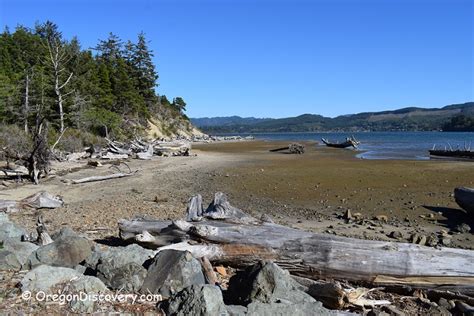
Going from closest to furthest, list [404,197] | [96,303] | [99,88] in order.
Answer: [96,303] → [404,197] → [99,88]

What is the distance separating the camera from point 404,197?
13.6m

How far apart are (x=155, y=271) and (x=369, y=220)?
277 inches

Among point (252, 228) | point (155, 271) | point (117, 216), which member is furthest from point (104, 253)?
point (117, 216)

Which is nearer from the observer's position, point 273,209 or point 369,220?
point 369,220

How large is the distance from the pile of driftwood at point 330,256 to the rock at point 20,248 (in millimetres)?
1615

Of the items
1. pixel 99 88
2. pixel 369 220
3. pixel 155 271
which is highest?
pixel 99 88

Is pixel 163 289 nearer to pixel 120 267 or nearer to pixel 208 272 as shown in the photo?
pixel 120 267

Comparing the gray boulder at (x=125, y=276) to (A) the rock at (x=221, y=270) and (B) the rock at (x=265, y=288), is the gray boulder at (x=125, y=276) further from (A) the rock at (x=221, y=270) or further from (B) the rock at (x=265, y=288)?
(A) the rock at (x=221, y=270)

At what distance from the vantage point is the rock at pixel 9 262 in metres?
5.21

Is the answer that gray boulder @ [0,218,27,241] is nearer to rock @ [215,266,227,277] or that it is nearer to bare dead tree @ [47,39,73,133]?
rock @ [215,266,227,277]

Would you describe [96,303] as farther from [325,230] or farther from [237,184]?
[237,184]

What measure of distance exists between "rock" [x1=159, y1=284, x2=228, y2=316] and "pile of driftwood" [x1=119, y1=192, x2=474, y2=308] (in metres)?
1.57

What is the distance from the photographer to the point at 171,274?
495cm

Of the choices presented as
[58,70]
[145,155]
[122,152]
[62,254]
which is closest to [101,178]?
[62,254]
